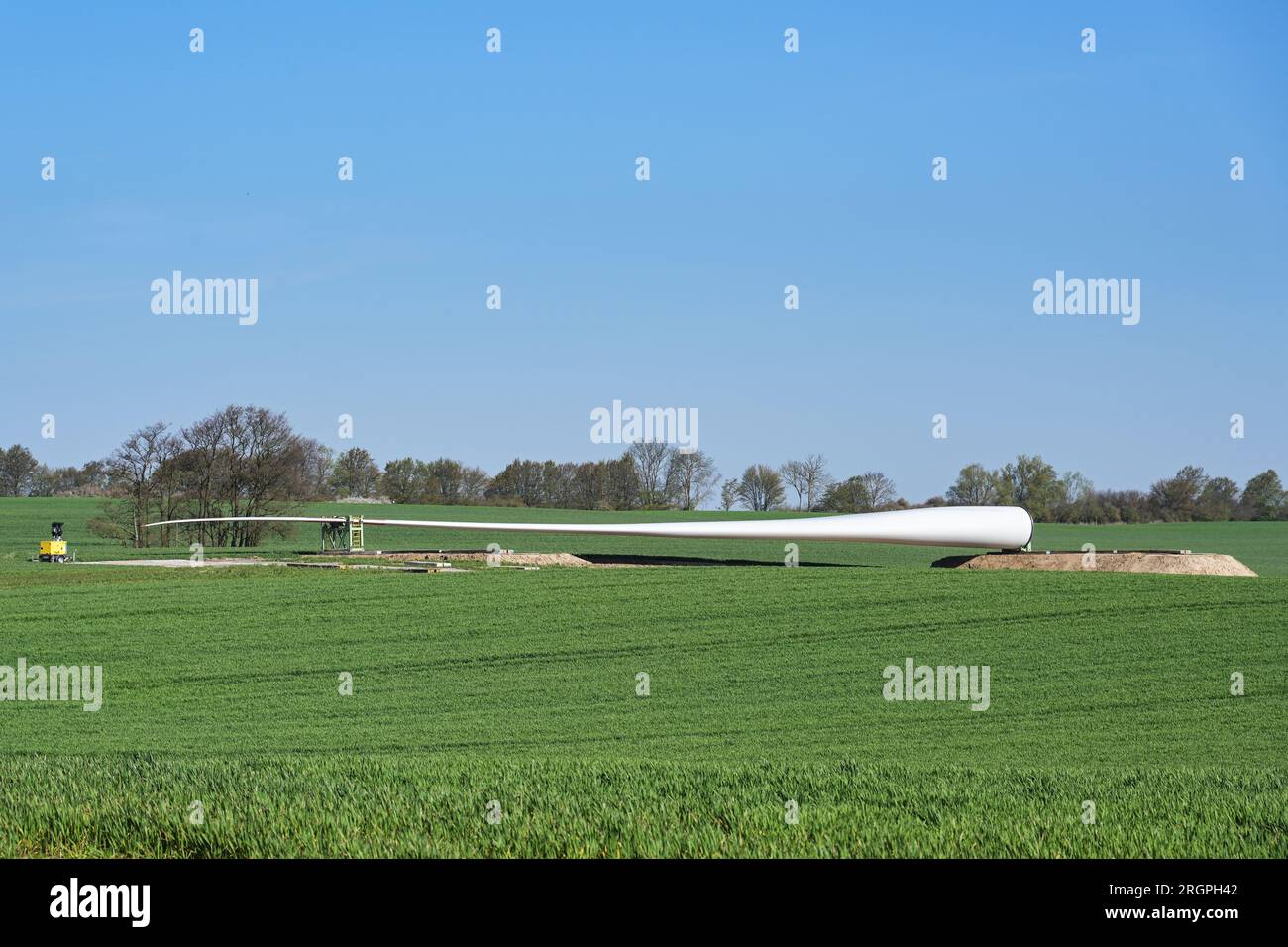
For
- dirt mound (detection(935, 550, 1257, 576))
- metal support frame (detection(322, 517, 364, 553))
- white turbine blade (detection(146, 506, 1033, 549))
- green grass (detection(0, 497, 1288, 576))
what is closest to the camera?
dirt mound (detection(935, 550, 1257, 576))

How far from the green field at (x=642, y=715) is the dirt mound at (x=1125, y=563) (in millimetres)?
2689

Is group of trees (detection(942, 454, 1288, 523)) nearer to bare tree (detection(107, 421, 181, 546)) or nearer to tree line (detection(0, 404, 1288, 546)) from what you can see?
tree line (detection(0, 404, 1288, 546))

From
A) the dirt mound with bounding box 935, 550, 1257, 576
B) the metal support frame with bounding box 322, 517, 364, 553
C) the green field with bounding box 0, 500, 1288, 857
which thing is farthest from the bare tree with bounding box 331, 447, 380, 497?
the dirt mound with bounding box 935, 550, 1257, 576

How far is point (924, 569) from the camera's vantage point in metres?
29.2

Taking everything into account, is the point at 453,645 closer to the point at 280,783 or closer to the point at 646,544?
the point at 280,783

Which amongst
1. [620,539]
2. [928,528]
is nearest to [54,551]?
[620,539]

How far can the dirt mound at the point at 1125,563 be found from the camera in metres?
29.4

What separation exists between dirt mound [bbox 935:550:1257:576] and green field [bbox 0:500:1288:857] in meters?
2.69

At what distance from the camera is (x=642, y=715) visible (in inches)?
635

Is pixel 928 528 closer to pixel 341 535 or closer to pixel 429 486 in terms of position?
pixel 341 535

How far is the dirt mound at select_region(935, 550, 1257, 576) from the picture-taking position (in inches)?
1157

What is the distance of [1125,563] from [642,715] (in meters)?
17.9

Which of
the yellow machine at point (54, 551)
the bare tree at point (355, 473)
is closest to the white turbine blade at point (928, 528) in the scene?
the yellow machine at point (54, 551)
